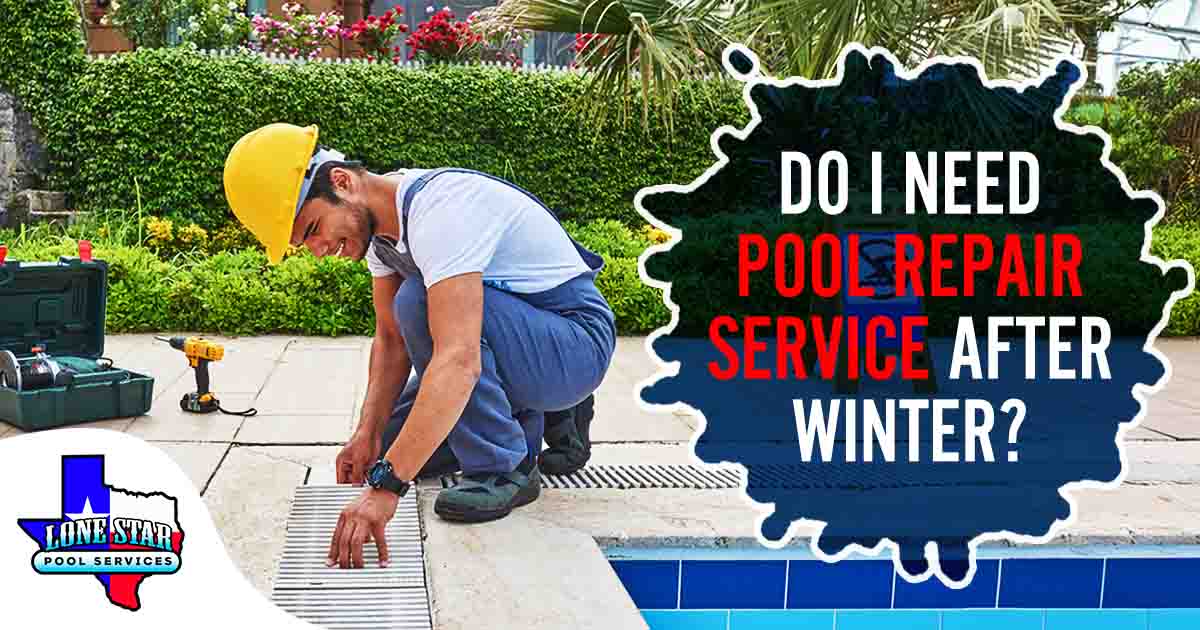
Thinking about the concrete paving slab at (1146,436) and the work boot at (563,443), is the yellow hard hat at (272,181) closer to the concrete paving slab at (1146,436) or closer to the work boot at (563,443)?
the work boot at (563,443)

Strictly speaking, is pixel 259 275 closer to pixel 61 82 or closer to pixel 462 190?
pixel 61 82

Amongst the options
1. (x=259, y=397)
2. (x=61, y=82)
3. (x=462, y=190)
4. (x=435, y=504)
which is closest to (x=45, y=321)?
(x=259, y=397)

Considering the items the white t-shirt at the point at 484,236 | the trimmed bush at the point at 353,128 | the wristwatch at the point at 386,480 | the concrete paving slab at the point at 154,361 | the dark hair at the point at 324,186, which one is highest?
the trimmed bush at the point at 353,128

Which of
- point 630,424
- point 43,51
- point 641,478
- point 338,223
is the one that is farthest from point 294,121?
point 338,223

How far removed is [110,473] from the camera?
215 cm

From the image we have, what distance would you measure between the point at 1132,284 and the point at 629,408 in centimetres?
461

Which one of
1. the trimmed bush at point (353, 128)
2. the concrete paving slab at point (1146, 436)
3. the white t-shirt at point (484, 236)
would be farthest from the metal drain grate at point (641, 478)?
the trimmed bush at point (353, 128)

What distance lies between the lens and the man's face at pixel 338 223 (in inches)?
94.9

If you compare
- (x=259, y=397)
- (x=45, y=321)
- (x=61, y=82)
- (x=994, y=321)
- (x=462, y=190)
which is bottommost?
(x=259, y=397)

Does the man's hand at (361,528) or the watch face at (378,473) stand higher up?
the watch face at (378,473)

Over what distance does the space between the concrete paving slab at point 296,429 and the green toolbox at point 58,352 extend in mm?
489

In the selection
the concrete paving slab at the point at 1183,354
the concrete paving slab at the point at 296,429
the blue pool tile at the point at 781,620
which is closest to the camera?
the blue pool tile at the point at 781,620

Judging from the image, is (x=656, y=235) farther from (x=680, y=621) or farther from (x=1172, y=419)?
(x=680, y=621)

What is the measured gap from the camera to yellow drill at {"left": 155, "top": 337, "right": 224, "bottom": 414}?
413 centimetres
